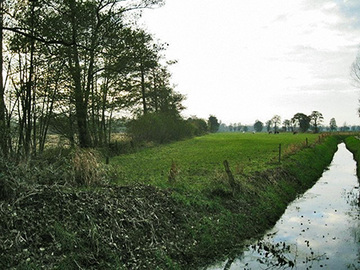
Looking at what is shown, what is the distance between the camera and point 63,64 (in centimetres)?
1770

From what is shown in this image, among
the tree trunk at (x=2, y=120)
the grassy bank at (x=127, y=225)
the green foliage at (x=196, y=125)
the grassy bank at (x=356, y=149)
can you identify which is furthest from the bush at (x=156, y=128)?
the grassy bank at (x=127, y=225)

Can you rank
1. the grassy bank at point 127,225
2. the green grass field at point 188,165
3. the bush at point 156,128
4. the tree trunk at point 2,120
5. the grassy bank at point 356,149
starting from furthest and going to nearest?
1. the bush at point 156,128
2. the grassy bank at point 356,149
3. the green grass field at point 188,165
4. the tree trunk at point 2,120
5. the grassy bank at point 127,225

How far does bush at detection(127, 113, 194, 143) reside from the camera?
125 feet

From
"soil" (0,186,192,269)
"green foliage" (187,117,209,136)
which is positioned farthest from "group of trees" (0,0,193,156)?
"green foliage" (187,117,209,136)

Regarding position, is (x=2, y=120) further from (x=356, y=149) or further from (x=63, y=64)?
(x=356, y=149)

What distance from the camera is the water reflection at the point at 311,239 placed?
8.51 metres

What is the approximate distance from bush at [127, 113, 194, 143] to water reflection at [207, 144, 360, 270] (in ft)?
81.3

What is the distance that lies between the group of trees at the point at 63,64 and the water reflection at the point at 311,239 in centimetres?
833

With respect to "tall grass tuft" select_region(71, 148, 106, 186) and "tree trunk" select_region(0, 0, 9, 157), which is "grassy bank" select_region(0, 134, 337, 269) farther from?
"tree trunk" select_region(0, 0, 9, 157)

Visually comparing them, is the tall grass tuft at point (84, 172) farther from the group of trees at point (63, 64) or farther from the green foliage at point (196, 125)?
the green foliage at point (196, 125)

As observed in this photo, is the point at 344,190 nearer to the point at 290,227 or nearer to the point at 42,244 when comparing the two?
the point at 290,227

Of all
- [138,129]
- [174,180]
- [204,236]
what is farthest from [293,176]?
[138,129]

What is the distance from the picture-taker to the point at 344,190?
17984 mm

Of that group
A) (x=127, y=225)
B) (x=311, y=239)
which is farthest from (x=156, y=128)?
(x=127, y=225)
